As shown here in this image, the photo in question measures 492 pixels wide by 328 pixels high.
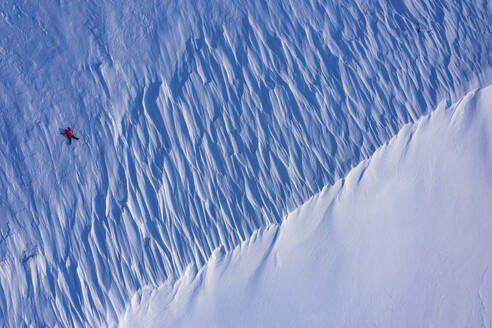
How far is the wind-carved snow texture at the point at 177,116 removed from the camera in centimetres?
251

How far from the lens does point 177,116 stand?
8.75 ft

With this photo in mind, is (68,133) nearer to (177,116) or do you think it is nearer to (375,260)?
(177,116)

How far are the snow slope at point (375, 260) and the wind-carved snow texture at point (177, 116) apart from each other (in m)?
0.18

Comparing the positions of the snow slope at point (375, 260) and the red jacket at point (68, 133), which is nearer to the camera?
the snow slope at point (375, 260)

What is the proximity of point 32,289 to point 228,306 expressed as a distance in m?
1.36

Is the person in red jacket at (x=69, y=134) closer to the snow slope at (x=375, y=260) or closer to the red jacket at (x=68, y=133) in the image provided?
the red jacket at (x=68, y=133)

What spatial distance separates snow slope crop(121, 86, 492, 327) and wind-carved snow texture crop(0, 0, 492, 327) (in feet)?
0.58

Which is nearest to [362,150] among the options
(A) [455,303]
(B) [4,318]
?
(A) [455,303]

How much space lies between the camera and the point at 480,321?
7.72 ft

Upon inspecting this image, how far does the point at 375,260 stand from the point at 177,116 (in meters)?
1.74

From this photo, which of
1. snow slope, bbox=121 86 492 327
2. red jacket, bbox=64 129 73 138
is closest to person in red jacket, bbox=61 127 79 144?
red jacket, bbox=64 129 73 138

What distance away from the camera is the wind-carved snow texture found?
2.51m

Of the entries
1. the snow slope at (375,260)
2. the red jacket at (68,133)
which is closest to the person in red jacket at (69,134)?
the red jacket at (68,133)

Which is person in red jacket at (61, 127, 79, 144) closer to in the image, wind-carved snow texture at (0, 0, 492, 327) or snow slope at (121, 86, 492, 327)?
wind-carved snow texture at (0, 0, 492, 327)
